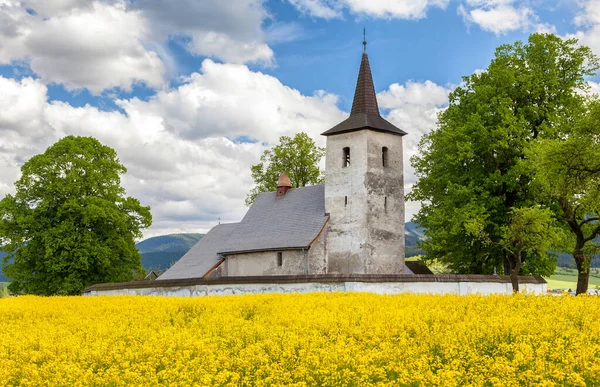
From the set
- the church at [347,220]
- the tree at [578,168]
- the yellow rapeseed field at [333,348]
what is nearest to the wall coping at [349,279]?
the tree at [578,168]

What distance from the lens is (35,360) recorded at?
11047 mm

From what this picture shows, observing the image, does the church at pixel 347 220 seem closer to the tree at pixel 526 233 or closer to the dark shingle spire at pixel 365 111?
the dark shingle spire at pixel 365 111

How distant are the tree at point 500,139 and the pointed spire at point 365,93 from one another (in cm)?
617

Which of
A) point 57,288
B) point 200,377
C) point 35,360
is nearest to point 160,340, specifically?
point 35,360

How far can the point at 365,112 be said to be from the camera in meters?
39.6

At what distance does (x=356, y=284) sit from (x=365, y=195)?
11.7 meters

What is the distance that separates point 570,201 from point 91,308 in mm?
22048

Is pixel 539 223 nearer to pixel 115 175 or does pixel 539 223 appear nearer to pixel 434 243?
pixel 434 243

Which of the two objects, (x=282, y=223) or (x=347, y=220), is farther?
(x=282, y=223)

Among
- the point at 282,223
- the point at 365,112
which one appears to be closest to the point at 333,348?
the point at 282,223

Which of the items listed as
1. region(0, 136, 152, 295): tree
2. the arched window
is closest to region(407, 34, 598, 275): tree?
the arched window

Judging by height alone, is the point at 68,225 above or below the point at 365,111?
below

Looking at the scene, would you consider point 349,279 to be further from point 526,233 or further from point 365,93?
point 365,93

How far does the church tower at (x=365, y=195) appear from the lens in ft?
121
